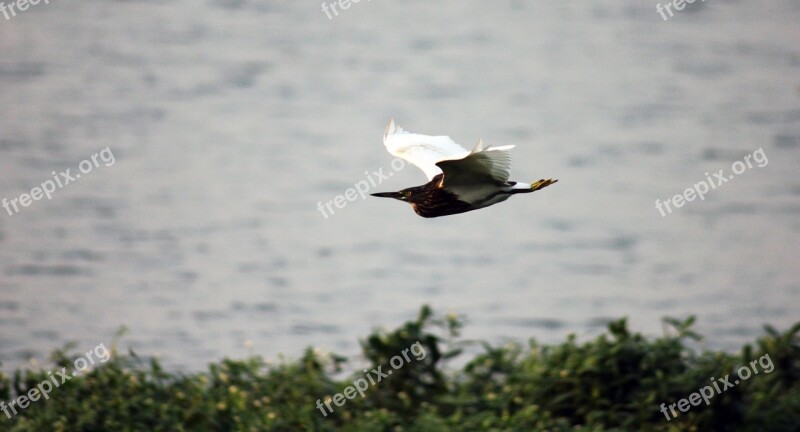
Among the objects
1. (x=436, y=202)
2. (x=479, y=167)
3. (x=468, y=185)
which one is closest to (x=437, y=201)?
(x=436, y=202)

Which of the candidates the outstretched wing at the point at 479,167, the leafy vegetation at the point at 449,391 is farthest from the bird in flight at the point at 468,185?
the leafy vegetation at the point at 449,391

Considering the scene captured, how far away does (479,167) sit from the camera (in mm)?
3424

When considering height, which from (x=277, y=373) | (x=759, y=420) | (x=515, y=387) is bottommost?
(x=759, y=420)

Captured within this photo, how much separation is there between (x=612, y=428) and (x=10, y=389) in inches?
123

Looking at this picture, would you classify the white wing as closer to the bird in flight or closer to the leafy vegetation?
the bird in flight

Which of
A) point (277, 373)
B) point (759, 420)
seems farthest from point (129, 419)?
point (759, 420)

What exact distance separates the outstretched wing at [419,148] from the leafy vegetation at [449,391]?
133 cm

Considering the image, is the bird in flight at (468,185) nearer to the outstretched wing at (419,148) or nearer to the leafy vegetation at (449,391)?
the outstretched wing at (419,148)

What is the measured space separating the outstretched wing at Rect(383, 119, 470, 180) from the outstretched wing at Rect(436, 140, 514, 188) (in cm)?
62

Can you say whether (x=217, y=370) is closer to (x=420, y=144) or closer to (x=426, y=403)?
(x=426, y=403)

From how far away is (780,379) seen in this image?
18.1ft

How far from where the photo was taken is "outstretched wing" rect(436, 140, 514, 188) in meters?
3.34

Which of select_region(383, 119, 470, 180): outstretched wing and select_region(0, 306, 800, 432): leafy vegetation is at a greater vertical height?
select_region(383, 119, 470, 180): outstretched wing

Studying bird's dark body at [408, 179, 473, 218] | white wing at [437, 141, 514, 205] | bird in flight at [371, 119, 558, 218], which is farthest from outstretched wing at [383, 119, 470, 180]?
white wing at [437, 141, 514, 205]
